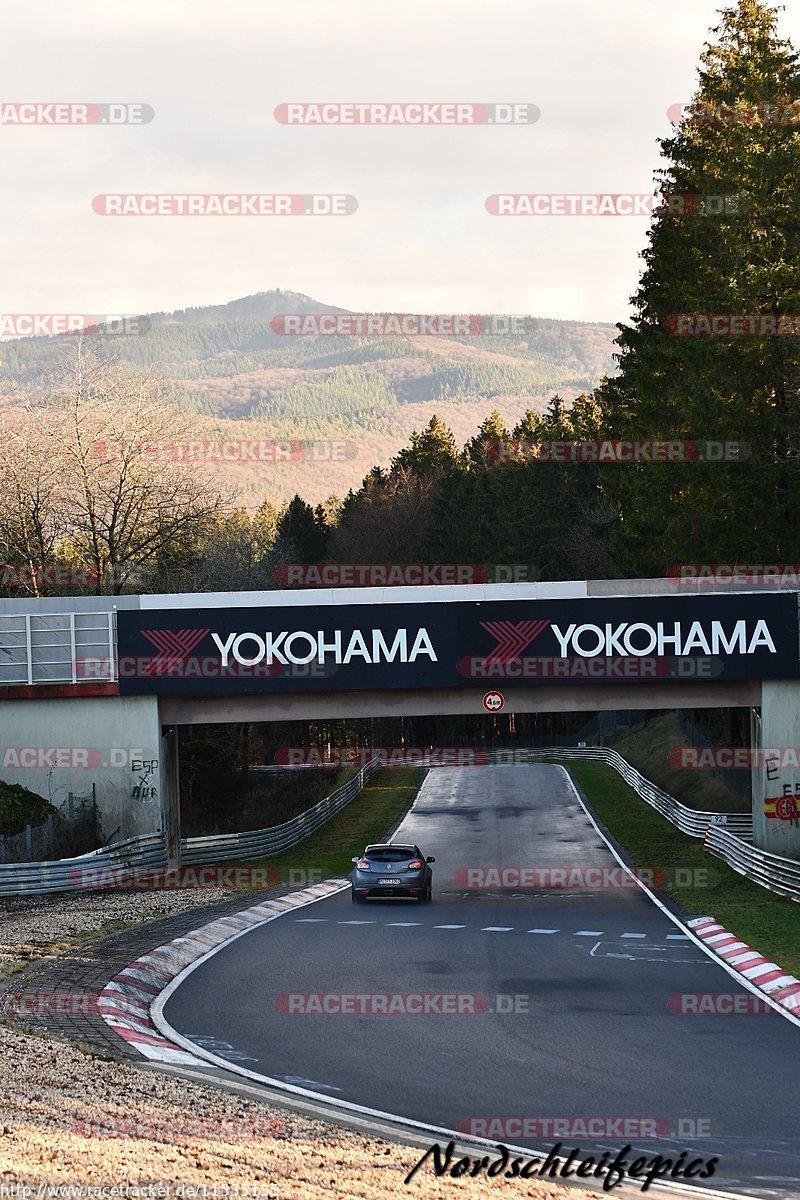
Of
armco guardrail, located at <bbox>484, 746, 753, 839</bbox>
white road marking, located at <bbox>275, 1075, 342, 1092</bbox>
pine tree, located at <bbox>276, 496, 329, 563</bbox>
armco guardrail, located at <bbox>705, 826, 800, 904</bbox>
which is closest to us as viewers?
white road marking, located at <bbox>275, 1075, 342, 1092</bbox>

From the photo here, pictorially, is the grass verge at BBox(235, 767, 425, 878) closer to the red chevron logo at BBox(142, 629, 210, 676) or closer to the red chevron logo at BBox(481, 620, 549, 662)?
the red chevron logo at BBox(142, 629, 210, 676)

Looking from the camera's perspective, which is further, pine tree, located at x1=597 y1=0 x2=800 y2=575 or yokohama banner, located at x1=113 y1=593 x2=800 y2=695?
pine tree, located at x1=597 y1=0 x2=800 y2=575

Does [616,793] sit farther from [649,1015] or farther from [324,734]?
[324,734]

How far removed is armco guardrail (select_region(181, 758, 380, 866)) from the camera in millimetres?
35531

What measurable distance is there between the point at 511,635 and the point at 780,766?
7540mm

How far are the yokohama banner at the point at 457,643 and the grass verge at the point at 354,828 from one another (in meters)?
5.72

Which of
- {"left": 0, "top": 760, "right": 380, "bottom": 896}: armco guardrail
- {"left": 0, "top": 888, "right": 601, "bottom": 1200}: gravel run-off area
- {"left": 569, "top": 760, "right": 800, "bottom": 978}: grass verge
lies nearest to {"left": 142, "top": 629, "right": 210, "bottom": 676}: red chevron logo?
{"left": 0, "top": 760, "right": 380, "bottom": 896}: armco guardrail

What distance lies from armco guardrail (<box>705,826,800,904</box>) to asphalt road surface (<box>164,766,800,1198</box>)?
2.85m

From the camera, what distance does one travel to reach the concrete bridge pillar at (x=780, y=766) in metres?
33.5

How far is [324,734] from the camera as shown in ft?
387

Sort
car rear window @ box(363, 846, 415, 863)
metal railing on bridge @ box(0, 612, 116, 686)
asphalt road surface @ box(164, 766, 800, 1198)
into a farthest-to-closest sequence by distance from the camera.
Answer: metal railing on bridge @ box(0, 612, 116, 686) < car rear window @ box(363, 846, 415, 863) < asphalt road surface @ box(164, 766, 800, 1198)

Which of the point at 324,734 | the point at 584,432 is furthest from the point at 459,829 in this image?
the point at 324,734

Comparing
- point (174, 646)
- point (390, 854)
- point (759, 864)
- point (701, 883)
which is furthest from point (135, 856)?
point (759, 864)

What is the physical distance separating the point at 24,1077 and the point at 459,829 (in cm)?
3587
